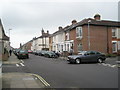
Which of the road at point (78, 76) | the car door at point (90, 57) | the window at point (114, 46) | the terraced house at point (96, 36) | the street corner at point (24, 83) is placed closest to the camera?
the street corner at point (24, 83)

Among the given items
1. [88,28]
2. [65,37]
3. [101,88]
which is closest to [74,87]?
[101,88]

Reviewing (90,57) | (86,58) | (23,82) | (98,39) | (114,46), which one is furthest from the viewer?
(114,46)

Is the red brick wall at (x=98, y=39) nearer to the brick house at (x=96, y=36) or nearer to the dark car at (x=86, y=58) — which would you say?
the brick house at (x=96, y=36)

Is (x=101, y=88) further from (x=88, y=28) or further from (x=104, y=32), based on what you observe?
(x=104, y=32)

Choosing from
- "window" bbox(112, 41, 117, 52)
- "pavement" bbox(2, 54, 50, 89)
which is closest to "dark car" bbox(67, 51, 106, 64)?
"pavement" bbox(2, 54, 50, 89)

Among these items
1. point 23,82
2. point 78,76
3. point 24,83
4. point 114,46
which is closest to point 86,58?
point 78,76

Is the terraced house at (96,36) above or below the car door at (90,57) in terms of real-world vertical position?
above

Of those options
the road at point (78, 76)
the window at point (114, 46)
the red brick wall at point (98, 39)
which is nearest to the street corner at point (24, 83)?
the road at point (78, 76)

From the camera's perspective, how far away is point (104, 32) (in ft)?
110

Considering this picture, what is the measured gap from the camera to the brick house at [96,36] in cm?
3206

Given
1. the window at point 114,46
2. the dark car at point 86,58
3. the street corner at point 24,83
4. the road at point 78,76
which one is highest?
the window at point 114,46

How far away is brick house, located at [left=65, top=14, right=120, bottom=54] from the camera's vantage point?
105 feet

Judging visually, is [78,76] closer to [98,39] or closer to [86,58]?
[86,58]

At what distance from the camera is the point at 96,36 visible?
32781mm
